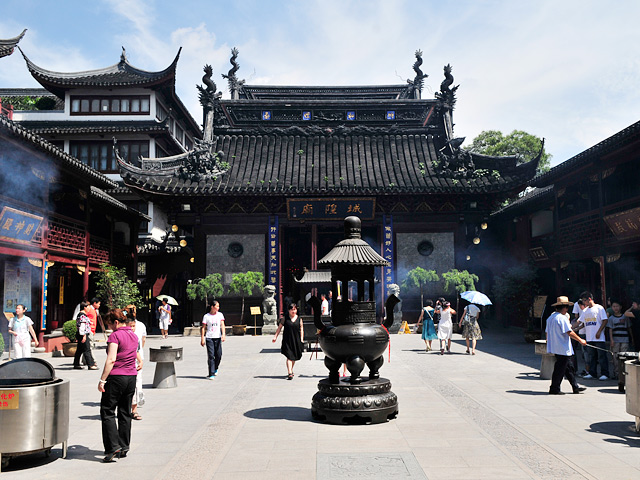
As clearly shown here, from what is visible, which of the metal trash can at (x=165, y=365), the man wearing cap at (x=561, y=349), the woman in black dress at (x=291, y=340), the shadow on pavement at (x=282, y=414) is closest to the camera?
the shadow on pavement at (x=282, y=414)

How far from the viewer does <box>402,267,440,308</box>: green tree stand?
2173 cm

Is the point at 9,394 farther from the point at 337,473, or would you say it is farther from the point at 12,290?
the point at 12,290

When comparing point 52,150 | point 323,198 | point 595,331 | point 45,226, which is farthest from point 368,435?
point 323,198

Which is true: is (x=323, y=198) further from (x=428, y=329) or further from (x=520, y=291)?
(x=428, y=329)

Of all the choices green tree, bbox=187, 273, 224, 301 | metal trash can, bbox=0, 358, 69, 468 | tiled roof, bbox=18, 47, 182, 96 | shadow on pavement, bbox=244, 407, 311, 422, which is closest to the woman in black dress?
shadow on pavement, bbox=244, 407, 311, 422

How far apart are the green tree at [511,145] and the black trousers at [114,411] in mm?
33106

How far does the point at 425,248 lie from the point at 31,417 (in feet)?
64.8

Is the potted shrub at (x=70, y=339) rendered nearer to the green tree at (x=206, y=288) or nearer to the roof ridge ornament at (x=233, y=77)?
the green tree at (x=206, y=288)

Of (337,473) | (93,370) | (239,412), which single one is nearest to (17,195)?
(93,370)

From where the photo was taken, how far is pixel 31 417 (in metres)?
5.38

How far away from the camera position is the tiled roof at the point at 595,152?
1292 cm

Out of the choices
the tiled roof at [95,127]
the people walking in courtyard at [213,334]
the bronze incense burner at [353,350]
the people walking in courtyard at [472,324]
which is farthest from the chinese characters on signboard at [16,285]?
the tiled roof at [95,127]

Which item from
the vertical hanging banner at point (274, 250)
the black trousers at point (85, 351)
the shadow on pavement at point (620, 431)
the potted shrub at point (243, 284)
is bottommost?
the shadow on pavement at point (620, 431)

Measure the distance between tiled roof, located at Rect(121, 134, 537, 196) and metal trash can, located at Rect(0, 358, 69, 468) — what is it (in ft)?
56.0
